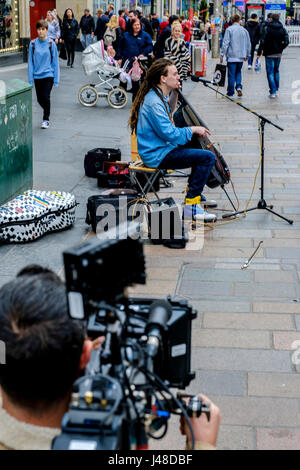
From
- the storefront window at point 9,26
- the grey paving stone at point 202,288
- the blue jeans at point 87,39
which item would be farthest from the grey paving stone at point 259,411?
the blue jeans at point 87,39

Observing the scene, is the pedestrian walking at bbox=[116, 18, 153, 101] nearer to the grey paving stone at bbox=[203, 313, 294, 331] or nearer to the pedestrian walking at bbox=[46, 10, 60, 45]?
the pedestrian walking at bbox=[46, 10, 60, 45]

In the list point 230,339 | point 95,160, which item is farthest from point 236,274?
point 95,160

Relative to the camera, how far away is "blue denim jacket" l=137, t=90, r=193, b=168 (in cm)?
666

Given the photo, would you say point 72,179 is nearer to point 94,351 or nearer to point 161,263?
point 161,263

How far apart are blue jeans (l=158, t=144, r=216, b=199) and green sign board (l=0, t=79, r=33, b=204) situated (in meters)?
1.54

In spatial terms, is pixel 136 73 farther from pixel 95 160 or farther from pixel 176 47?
pixel 95 160

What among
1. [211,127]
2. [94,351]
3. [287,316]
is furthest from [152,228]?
[211,127]

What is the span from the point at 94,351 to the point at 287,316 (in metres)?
3.43

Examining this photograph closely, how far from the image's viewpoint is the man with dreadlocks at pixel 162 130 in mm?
6691

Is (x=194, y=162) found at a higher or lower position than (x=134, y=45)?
lower

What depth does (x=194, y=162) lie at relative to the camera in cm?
689

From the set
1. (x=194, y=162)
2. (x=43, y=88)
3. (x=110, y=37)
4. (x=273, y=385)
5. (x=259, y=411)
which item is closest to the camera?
(x=259, y=411)

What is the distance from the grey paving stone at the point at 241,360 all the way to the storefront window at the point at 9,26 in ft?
61.7

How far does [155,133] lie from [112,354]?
17.5ft
